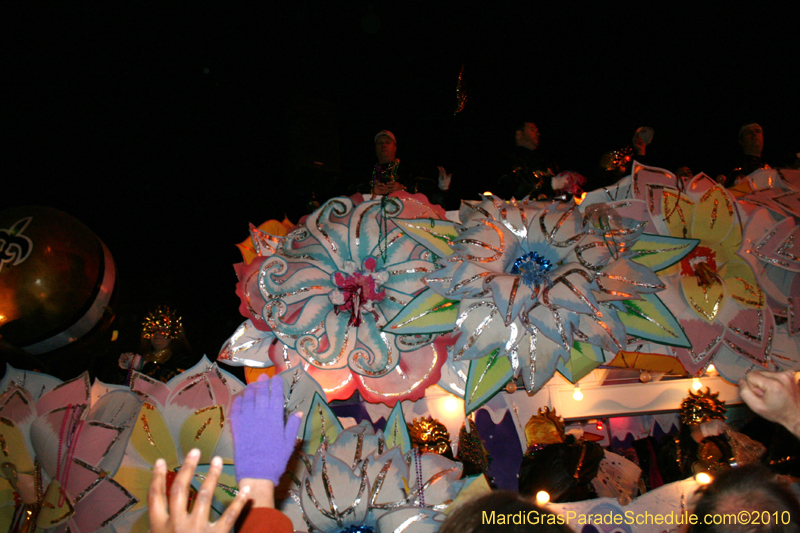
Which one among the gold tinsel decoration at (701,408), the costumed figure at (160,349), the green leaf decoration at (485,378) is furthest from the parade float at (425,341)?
the costumed figure at (160,349)

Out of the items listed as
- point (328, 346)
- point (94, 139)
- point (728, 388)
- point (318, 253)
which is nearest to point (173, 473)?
point (328, 346)

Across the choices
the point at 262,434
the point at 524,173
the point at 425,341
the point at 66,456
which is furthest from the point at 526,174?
the point at 66,456

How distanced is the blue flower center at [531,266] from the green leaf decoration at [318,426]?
1.98 feet

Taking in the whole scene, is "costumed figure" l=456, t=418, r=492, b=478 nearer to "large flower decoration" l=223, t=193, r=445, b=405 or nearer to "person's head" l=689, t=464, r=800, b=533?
"large flower decoration" l=223, t=193, r=445, b=405

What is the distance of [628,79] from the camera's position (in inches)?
101

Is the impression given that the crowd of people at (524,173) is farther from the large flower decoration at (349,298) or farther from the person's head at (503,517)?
the person's head at (503,517)

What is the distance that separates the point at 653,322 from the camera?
4.09 ft

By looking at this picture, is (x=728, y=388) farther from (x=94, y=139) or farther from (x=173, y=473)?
(x=94, y=139)

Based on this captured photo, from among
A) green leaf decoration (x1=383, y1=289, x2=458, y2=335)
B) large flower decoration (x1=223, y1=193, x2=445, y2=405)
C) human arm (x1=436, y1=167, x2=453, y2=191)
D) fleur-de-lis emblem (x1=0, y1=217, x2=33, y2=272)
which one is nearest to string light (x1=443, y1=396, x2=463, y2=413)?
large flower decoration (x1=223, y1=193, x2=445, y2=405)

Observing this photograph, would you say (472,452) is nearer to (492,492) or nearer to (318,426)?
(318,426)

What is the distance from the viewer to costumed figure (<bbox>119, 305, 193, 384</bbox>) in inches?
65.4

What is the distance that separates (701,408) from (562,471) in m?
0.56

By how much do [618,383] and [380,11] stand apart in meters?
1.98

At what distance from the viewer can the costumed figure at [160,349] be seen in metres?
1.66
